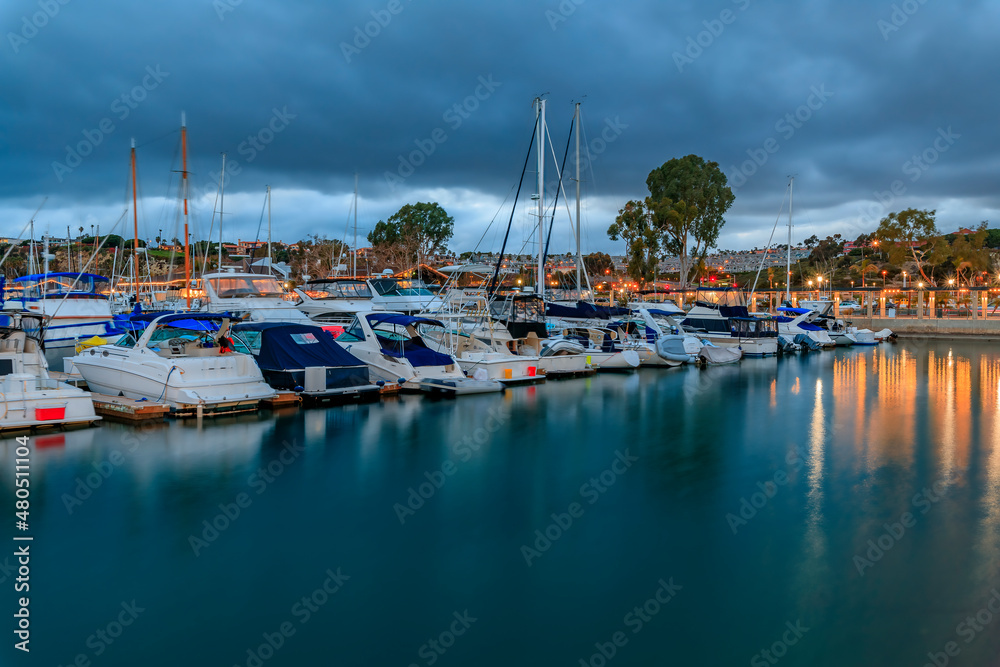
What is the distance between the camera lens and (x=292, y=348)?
17.0 meters

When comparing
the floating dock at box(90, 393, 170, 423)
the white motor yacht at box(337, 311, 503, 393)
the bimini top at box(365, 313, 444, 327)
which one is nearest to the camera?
the floating dock at box(90, 393, 170, 423)

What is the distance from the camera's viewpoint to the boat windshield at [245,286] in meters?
24.2

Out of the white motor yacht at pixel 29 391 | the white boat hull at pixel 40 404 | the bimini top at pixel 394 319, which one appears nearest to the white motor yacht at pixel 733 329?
the bimini top at pixel 394 319

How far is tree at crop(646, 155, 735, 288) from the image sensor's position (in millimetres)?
52312

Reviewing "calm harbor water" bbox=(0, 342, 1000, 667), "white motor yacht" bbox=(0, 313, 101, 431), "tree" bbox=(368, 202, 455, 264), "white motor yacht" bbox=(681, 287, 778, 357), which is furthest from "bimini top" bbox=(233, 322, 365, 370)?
"tree" bbox=(368, 202, 455, 264)

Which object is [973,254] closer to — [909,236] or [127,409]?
[909,236]

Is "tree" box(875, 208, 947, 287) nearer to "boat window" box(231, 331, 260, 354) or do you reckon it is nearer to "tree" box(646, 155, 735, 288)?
"tree" box(646, 155, 735, 288)

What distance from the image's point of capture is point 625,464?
12.4m

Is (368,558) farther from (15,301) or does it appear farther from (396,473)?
(15,301)

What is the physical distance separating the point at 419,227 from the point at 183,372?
54101 millimetres

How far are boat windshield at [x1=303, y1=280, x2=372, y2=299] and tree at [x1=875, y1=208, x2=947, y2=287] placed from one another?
1990 inches

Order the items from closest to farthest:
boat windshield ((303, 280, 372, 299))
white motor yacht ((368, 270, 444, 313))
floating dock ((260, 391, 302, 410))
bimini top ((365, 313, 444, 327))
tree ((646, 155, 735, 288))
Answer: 1. floating dock ((260, 391, 302, 410))
2. bimini top ((365, 313, 444, 327))
3. boat windshield ((303, 280, 372, 299))
4. white motor yacht ((368, 270, 444, 313))
5. tree ((646, 155, 735, 288))

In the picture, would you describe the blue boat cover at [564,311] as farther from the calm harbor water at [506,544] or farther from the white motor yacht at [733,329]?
the calm harbor water at [506,544]

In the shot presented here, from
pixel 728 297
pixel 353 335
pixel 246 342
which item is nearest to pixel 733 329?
pixel 728 297
